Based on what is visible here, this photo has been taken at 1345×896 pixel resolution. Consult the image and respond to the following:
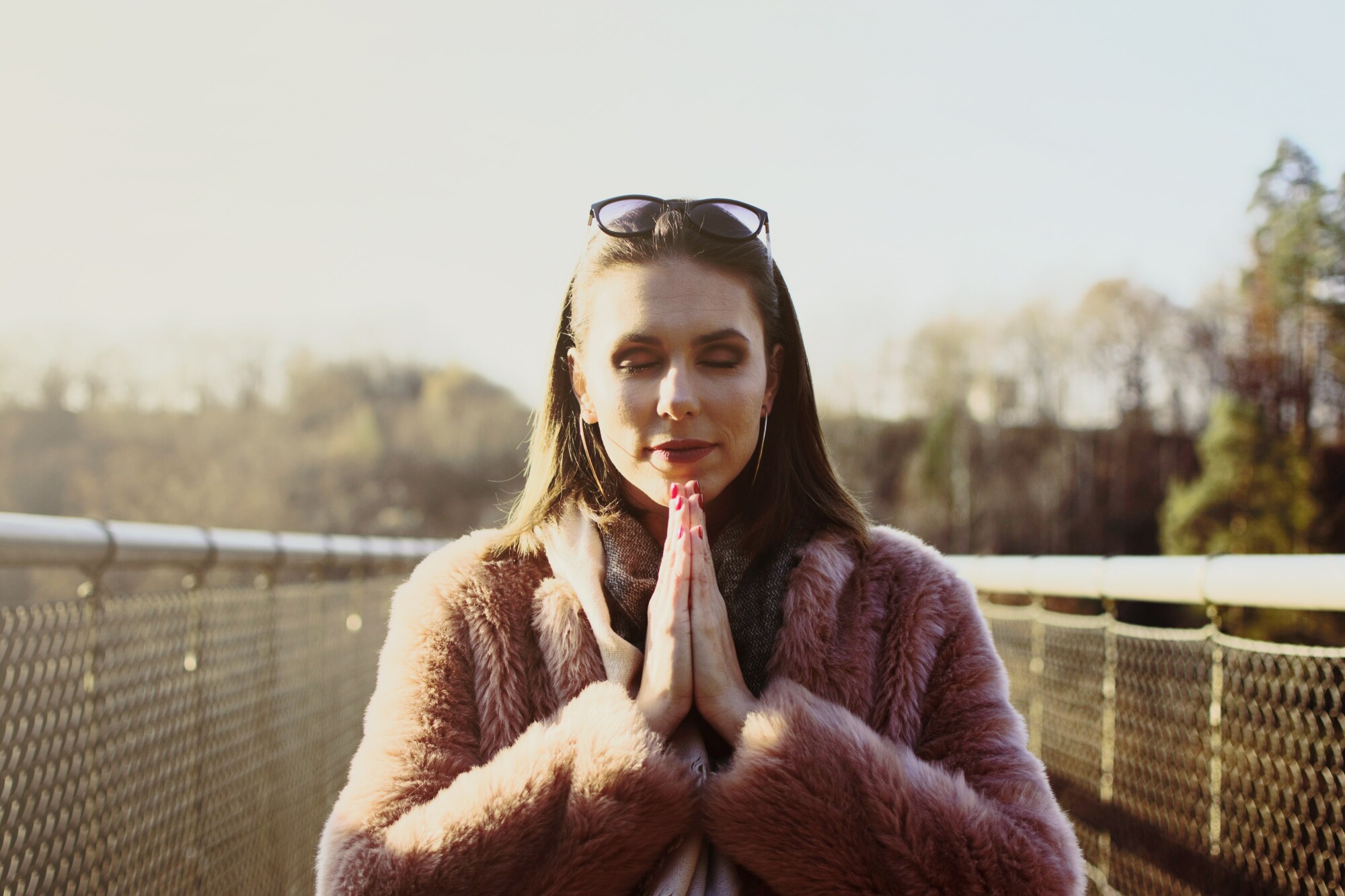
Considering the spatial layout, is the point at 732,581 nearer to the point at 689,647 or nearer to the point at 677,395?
the point at 689,647

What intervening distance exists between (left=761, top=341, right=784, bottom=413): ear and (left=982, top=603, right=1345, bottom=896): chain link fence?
1257 millimetres

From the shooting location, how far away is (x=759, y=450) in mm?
2033

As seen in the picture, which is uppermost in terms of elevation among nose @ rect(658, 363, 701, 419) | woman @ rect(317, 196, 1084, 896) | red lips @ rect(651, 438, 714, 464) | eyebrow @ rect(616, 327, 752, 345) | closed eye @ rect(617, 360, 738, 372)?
eyebrow @ rect(616, 327, 752, 345)

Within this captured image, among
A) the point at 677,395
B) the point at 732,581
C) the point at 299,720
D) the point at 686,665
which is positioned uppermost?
the point at 677,395

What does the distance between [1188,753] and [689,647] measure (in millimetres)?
2394

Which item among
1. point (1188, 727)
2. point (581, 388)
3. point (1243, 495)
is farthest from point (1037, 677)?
point (1243, 495)

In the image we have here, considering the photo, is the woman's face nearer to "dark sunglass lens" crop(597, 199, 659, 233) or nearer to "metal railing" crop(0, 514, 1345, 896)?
"dark sunglass lens" crop(597, 199, 659, 233)

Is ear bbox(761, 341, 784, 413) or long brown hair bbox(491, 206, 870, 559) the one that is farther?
ear bbox(761, 341, 784, 413)

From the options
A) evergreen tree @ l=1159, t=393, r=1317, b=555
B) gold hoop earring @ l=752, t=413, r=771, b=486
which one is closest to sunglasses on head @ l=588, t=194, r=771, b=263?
gold hoop earring @ l=752, t=413, r=771, b=486

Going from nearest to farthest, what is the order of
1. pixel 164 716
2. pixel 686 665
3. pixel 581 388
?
pixel 686 665 < pixel 581 388 < pixel 164 716

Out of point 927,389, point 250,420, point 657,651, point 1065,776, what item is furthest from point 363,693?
point 250,420

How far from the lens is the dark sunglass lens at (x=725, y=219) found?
5.98 feet

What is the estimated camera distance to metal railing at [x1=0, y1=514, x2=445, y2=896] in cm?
189

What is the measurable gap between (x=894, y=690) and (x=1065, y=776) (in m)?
2.99
